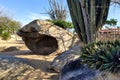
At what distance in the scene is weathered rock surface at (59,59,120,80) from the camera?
3.87m

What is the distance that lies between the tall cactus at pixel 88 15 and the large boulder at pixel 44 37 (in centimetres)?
268

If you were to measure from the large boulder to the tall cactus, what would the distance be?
2.68m

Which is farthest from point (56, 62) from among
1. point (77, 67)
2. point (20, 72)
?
point (77, 67)

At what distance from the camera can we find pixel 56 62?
723cm

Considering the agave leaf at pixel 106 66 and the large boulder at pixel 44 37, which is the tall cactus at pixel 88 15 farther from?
the agave leaf at pixel 106 66

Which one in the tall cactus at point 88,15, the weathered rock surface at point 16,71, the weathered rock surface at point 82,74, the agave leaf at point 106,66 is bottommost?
the weathered rock surface at point 16,71

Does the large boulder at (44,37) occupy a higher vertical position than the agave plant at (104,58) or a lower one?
lower

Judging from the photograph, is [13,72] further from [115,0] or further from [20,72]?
[115,0]

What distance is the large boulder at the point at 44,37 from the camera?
32.7ft

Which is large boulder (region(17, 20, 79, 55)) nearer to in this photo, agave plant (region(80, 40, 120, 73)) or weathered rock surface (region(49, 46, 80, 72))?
weathered rock surface (region(49, 46, 80, 72))

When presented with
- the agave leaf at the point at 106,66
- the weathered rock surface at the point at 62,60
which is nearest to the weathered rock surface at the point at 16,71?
the weathered rock surface at the point at 62,60

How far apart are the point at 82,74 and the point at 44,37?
6956 millimetres

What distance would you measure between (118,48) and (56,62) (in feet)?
11.5

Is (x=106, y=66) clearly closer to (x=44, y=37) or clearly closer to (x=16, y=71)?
(x=16, y=71)
